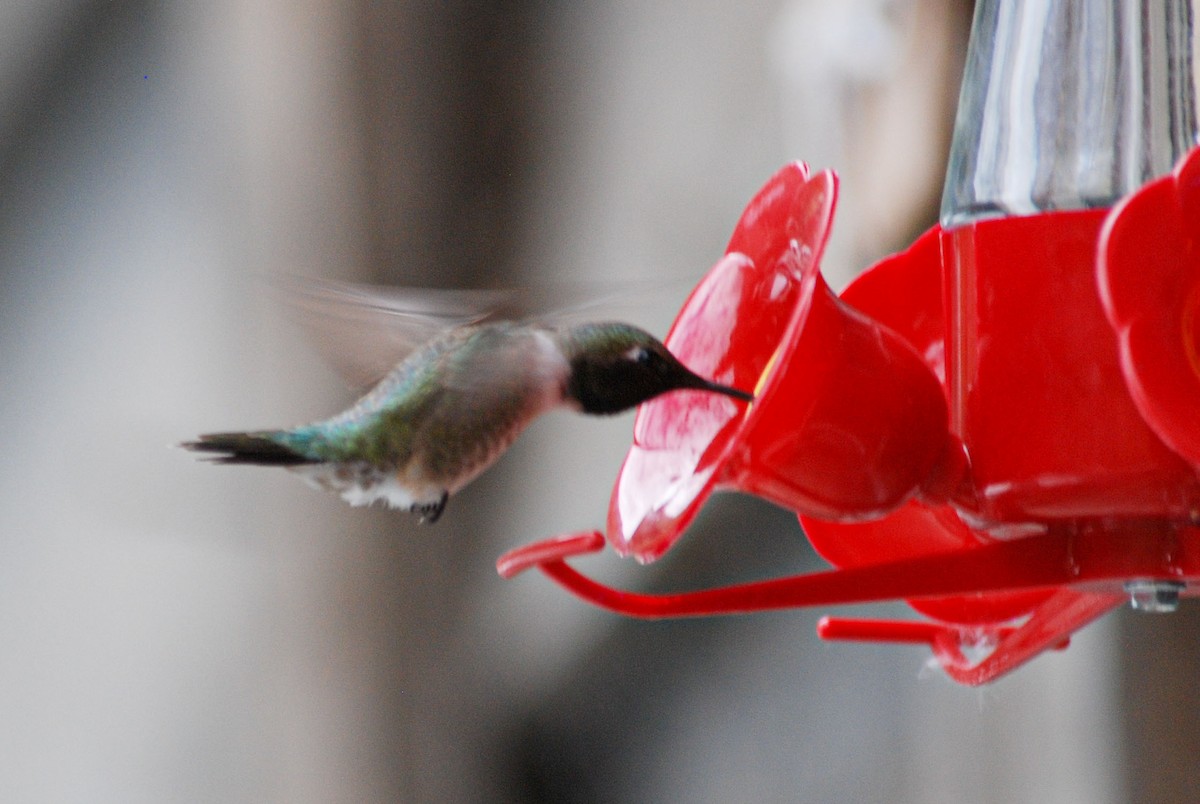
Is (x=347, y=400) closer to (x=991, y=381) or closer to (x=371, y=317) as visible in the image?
(x=371, y=317)

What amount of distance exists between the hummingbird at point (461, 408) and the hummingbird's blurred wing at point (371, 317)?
0.11 ft

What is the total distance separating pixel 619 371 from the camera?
1.51 m

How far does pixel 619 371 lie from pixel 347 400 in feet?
5.17

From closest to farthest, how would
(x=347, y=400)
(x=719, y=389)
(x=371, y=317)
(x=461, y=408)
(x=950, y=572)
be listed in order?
(x=950, y=572) < (x=719, y=389) < (x=461, y=408) < (x=371, y=317) < (x=347, y=400)

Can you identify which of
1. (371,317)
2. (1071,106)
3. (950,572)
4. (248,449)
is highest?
(1071,106)

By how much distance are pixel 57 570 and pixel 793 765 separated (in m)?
1.99

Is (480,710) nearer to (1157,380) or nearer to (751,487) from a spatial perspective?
(751,487)

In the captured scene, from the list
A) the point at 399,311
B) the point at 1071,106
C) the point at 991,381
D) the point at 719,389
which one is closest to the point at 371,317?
the point at 399,311

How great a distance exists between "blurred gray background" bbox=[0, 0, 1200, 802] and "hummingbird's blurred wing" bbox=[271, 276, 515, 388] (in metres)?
1.02

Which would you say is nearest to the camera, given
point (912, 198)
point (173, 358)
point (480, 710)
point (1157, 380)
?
point (1157, 380)

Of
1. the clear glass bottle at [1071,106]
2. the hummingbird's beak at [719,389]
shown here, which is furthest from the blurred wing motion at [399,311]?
the clear glass bottle at [1071,106]

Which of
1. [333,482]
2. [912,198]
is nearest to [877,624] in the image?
[333,482]

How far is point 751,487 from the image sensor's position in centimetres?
149

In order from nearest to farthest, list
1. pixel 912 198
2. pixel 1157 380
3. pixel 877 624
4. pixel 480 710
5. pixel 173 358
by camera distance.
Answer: pixel 1157 380 < pixel 877 624 < pixel 912 198 < pixel 480 710 < pixel 173 358
